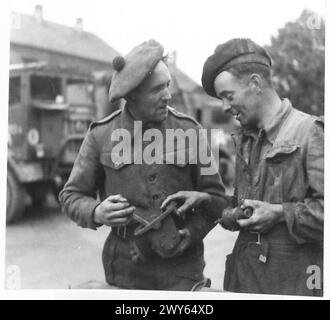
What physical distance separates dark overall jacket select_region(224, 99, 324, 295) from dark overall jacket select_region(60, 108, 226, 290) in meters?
0.13

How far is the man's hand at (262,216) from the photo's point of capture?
1287 millimetres

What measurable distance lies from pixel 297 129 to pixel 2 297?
3.99ft

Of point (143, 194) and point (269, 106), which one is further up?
point (269, 106)

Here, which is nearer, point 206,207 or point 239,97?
point 239,97

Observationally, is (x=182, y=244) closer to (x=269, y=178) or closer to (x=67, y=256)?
(x=269, y=178)

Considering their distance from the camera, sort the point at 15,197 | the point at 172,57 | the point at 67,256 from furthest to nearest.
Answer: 1. the point at 15,197
2. the point at 67,256
3. the point at 172,57

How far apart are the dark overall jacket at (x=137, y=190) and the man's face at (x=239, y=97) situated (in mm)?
162

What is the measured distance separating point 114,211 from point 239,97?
20.5 inches

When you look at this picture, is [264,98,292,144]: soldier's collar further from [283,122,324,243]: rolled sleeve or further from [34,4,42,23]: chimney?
[34,4,42,23]: chimney

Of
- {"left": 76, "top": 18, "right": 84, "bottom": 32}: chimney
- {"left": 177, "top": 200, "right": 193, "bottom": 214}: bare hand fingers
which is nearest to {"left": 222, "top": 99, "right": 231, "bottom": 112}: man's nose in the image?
{"left": 177, "top": 200, "right": 193, "bottom": 214}: bare hand fingers

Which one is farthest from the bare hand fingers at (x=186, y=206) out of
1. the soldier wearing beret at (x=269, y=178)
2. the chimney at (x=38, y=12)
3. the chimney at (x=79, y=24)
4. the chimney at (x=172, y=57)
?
the chimney at (x=38, y=12)

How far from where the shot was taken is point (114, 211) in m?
1.41

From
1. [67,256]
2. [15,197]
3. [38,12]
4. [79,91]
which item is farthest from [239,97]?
[79,91]
